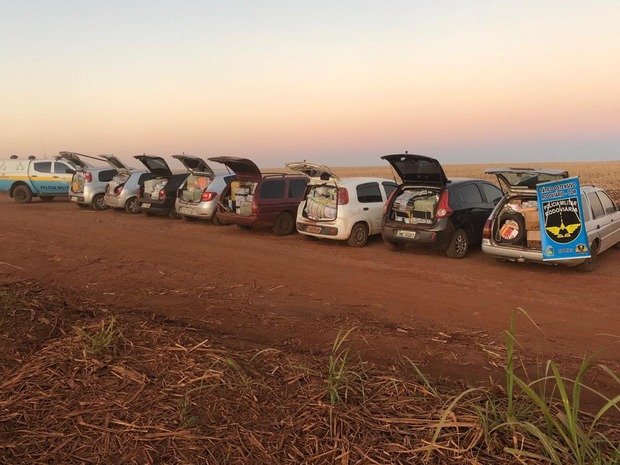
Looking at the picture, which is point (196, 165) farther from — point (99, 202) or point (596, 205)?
point (596, 205)

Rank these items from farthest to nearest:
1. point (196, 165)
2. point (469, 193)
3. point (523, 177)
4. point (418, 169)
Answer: point (196, 165) < point (469, 193) < point (418, 169) < point (523, 177)

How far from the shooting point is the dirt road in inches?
200

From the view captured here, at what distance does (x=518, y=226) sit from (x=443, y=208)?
4.94ft

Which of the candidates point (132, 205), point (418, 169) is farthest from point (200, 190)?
point (418, 169)

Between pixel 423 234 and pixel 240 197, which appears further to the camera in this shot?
pixel 240 197

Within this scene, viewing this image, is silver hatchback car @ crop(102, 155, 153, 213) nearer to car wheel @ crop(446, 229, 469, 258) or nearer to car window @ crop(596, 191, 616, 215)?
car wheel @ crop(446, 229, 469, 258)

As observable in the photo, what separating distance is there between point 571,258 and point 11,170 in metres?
22.5

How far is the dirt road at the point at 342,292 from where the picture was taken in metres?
5.07

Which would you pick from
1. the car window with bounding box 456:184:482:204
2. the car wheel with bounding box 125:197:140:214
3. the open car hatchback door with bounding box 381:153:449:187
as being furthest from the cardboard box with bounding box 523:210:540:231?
the car wheel with bounding box 125:197:140:214

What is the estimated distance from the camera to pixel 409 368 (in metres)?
4.29

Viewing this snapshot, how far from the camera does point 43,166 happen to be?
848 inches

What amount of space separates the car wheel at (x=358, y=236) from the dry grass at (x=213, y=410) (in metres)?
6.89

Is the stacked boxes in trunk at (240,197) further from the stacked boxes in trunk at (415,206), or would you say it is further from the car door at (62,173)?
the car door at (62,173)

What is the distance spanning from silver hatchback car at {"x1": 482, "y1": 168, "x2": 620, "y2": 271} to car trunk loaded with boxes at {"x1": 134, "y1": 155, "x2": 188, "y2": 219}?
1043 cm
